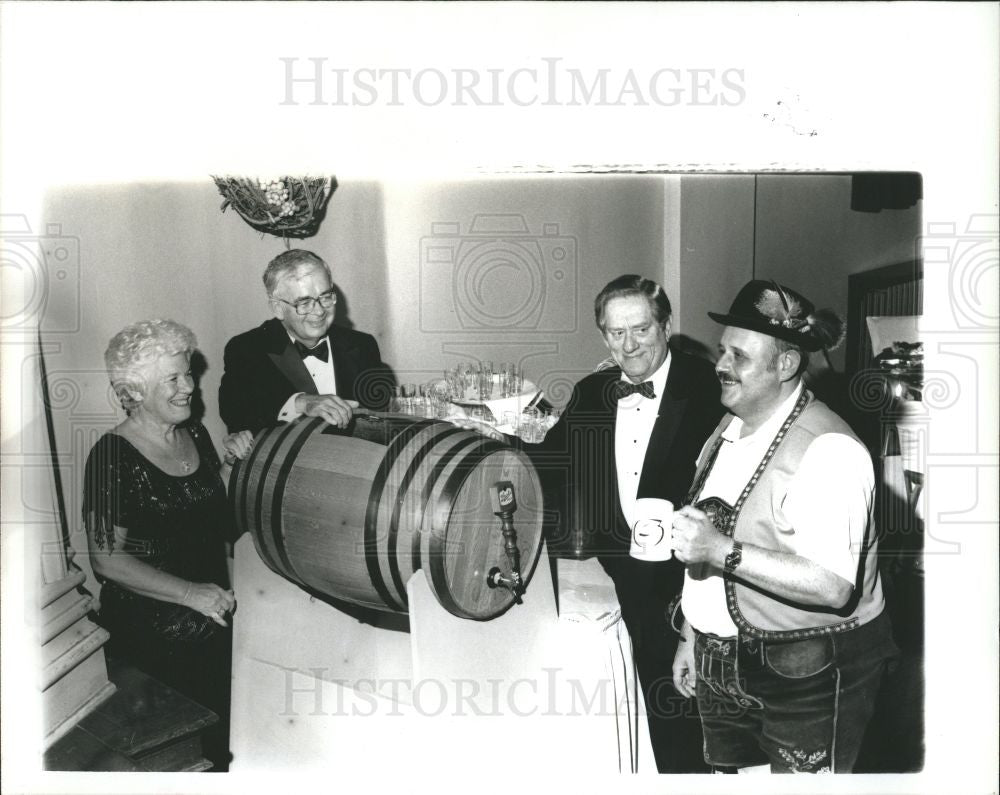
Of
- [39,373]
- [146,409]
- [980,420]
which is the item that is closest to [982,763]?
[980,420]

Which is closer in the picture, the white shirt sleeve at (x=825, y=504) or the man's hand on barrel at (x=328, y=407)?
the white shirt sleeve at (x=825, y=504)

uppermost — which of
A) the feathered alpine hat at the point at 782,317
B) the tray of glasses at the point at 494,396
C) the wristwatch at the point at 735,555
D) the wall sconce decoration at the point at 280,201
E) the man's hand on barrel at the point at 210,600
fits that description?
the wall sconce decoration at the point at 280,201

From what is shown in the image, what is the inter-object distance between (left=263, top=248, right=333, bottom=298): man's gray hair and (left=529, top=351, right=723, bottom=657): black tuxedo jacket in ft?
2.51

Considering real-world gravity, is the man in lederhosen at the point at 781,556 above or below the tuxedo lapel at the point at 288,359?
below

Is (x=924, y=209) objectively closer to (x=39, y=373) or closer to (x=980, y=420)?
(x=980, y=420)

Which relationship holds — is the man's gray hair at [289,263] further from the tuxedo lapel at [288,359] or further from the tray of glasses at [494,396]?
the tray of glasses at [494,396]

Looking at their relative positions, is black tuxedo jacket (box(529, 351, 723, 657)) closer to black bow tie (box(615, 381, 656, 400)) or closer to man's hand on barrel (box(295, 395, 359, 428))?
black bow tie (box(615, 381, 656, 400))

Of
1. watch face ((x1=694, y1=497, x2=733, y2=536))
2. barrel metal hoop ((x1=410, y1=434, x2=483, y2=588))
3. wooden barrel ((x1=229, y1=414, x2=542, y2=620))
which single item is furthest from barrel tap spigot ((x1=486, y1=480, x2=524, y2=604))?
watch face ((x1=694, y1=497, x2=733, y2=536))

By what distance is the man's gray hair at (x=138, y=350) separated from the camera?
2.08m

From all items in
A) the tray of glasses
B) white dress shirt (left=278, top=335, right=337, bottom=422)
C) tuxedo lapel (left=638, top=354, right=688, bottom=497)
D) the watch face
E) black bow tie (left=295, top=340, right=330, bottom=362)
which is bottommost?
the watch face

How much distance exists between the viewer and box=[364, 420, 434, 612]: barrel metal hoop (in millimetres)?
1998

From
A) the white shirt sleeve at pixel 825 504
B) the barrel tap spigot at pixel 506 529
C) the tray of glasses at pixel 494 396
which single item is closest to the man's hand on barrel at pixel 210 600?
the barrel tap spigot at pixel 506 529

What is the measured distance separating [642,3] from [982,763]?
7.62 feet

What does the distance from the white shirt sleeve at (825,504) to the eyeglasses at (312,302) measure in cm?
130
